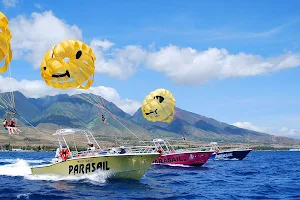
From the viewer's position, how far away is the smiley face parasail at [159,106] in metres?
44.2

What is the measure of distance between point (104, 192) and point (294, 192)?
39.4ft

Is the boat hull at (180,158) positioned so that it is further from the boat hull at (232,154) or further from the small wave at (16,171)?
the boat hull at (232,154)

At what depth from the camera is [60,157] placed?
28.9m

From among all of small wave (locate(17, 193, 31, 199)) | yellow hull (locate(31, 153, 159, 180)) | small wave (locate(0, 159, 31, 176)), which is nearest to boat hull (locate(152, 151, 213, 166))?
small wave (locate(0, 159, 31, 176))

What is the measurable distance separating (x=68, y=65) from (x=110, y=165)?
8426 mm

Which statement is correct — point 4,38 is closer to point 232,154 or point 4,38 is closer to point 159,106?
point 159,106

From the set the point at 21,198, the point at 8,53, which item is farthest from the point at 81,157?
the point at 8,53

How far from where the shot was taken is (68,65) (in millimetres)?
28922

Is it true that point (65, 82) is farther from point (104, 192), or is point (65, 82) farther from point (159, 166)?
point (159, 166)

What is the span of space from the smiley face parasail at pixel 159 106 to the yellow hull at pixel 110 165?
1640cm

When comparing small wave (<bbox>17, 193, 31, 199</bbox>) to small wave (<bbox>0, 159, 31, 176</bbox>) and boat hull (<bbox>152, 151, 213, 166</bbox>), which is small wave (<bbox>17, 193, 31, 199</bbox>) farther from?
boat hull (<bbox>152, 151, 213, 166</bbox>)

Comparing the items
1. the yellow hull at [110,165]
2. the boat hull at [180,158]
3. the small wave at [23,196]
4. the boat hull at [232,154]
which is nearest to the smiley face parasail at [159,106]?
the boat hull at [180,158]

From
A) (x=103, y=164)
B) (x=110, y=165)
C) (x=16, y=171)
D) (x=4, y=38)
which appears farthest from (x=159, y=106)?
(x=4, y=38)

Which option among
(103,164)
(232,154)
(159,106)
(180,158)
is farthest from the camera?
(232,154)
